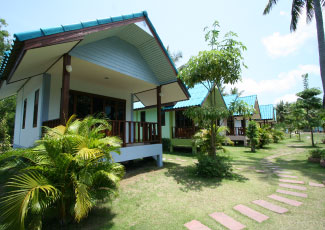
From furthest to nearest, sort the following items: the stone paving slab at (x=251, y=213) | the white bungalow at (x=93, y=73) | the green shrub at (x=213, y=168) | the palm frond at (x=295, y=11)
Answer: the palm frond at (x=295, y=11) < the green shrub at (x=213, y=168) < the white bungalow at (x=93, y=73) < the stone paving slab at (x=251, y=213)

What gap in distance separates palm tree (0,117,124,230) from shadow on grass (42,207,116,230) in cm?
12

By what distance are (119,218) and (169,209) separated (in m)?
1.00

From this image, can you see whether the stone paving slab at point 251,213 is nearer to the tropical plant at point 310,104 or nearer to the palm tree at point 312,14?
the palm tree at point 312,14

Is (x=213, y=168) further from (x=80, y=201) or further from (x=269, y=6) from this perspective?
(x=269, y=6)

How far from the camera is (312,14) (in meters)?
10.5

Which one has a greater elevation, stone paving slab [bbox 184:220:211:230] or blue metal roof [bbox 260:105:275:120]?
blue metal roof [bbox 260:105:275:120]

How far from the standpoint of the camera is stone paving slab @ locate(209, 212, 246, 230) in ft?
9.02

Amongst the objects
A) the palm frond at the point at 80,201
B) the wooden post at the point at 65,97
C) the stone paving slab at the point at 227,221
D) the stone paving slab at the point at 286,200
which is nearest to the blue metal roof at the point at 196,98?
the stone paving slab at the point at 286,200

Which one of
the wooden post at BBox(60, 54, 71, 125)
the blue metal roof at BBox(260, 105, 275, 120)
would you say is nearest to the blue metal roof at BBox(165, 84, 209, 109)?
the wooden post at BBox(60, 54, 71, 125)

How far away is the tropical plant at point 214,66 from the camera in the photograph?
5.68m

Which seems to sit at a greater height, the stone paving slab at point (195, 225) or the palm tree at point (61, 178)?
the palm tree at point (61, 178)

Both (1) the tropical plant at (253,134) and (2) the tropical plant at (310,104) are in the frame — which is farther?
(2) the tropical plant at (310,104)

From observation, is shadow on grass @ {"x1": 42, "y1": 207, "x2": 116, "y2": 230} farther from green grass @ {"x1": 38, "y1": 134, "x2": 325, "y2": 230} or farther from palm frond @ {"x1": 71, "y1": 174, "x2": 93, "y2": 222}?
palm frond @ {"x1": 71, "y1": 174, "x2": 93, "y2": 222}

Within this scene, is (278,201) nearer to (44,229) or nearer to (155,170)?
(155,170)
